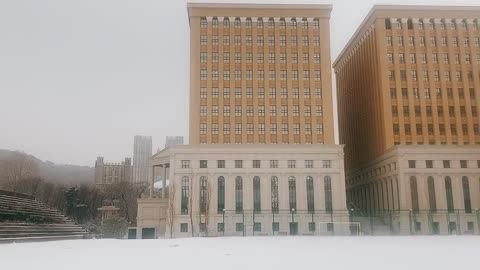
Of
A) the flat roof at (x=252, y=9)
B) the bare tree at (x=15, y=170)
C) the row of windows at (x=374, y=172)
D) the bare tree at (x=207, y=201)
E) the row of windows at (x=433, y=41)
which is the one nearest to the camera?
the bare tree at (x=207, y=201)

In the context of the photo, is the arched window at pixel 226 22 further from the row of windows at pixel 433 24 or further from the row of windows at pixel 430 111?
the row of windows at pixel 430 111

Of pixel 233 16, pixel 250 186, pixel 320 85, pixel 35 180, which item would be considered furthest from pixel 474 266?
pixel 35 180

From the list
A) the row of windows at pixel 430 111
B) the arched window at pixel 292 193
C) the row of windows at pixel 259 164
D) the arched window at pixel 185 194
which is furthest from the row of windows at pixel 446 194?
the arched window at pixel 185 194

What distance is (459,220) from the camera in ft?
210

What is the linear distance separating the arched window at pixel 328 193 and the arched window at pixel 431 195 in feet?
43.2

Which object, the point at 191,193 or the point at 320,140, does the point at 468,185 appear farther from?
the point at 191,193

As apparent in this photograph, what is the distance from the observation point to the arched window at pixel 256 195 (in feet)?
219

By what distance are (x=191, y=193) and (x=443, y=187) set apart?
3428cm

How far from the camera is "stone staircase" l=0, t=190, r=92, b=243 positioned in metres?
35.4

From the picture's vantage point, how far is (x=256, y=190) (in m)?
67.6

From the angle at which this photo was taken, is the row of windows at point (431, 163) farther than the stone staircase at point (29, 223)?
Yes

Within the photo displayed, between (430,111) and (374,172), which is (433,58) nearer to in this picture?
(430,111)

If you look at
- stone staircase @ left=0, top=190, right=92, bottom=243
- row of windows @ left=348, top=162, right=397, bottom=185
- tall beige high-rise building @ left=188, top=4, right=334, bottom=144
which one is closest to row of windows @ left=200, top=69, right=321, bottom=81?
tall beige high-rise building @ left=188, top=4, right=334, bottom=144

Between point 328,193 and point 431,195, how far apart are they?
45.3ft
